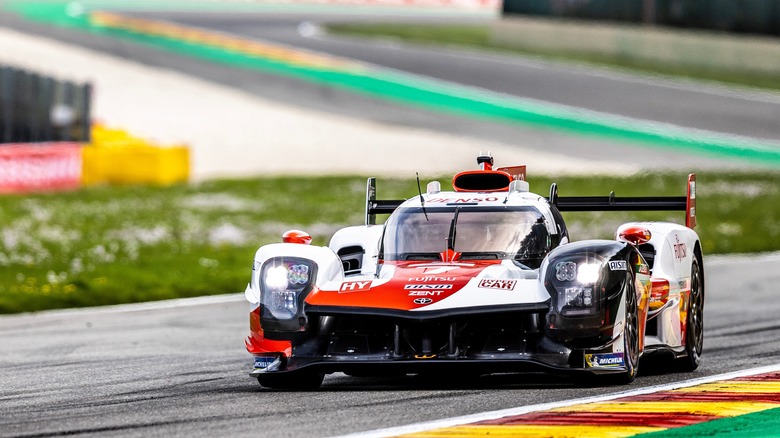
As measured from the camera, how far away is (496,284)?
8.87 metres

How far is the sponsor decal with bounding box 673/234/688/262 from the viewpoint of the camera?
1049cm

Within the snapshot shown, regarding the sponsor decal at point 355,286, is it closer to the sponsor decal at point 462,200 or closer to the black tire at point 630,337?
the sponsor decal at point 462,200

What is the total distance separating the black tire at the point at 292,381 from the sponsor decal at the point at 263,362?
51 millimetres

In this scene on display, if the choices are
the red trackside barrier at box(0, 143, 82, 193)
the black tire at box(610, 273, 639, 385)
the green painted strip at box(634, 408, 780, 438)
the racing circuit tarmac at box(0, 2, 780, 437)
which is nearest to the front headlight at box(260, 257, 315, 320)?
the racing circuit tarmac at box(0, 2, 780, 437)

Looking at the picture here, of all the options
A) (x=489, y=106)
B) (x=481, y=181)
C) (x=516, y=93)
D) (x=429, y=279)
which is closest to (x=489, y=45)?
A: (x=516, y=93)

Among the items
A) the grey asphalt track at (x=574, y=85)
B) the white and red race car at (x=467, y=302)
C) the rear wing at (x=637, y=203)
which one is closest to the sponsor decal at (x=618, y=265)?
the white and red race car at (x=467, y=302)

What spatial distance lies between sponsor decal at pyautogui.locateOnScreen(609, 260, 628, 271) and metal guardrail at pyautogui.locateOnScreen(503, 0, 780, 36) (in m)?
32.1

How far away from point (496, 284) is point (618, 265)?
28.4 inches

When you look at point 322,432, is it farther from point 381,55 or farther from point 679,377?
point 381,55

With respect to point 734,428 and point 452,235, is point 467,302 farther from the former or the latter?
point 734,428

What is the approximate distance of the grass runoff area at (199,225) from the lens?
17578mm

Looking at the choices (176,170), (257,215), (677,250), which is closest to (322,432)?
(677,250)

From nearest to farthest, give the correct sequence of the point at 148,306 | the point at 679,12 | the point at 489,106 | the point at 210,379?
the point at 210,379 < the point at 148,306 < the point at 489,106 < the point at 679,12

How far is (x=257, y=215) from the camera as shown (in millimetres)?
23375
